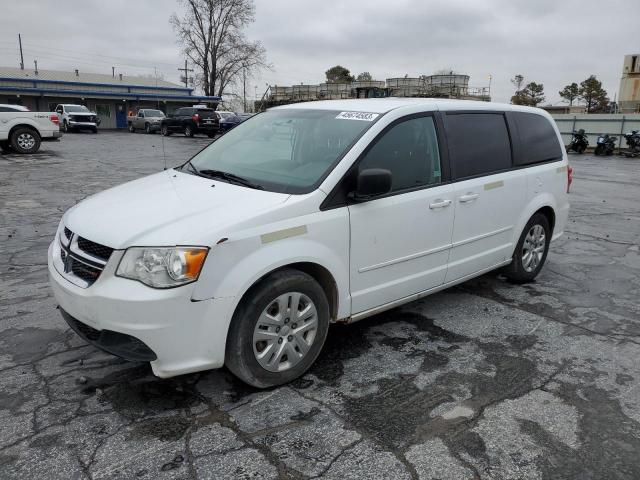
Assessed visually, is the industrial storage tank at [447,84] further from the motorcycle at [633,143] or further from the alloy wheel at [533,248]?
the alloy wheel at [533,248]

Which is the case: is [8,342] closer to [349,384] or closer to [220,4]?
[349,384]

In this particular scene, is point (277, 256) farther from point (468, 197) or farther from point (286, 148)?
point (468, 197)

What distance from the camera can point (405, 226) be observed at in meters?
3.73

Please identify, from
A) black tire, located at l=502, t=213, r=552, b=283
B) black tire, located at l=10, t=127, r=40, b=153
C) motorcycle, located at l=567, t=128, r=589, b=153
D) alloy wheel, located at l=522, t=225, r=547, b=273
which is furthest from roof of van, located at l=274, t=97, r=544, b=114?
motorcycle, located at l=567, t=128, r=589, b=153

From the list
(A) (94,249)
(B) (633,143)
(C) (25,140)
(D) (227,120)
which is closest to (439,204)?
(A) (94,249)

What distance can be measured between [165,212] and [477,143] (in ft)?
8.93

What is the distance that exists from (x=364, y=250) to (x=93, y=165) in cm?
1461

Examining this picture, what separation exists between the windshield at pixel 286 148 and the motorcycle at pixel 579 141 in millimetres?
26541

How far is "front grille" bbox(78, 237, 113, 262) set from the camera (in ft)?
9.42

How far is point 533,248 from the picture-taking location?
207 inches

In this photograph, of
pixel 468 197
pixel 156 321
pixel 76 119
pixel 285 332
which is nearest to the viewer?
pixel 156 321

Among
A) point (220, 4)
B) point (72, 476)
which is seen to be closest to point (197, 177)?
point (72, 476)

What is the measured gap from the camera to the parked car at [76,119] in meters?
34.8

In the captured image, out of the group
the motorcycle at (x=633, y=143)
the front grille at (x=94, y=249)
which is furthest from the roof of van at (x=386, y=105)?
the motorcycle at (x=633, y=143)
